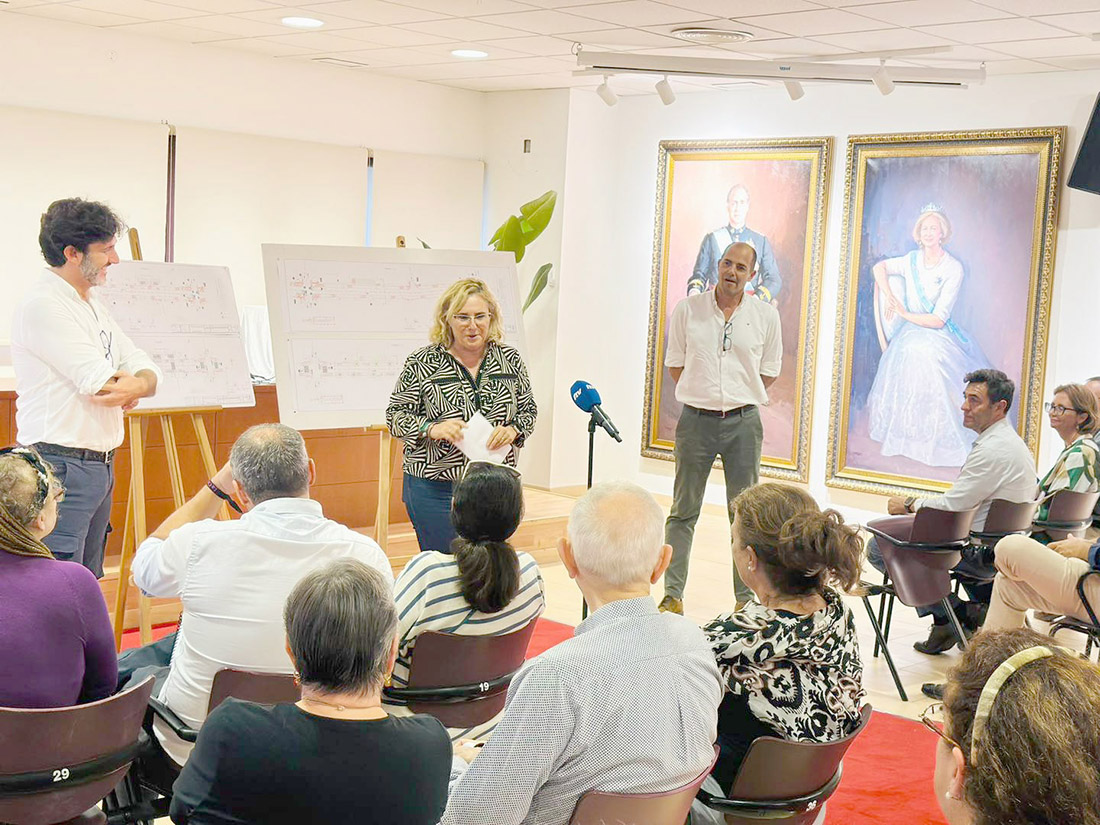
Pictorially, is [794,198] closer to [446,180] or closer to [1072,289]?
[1072,289]

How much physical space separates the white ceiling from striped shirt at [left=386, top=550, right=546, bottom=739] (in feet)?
12.0

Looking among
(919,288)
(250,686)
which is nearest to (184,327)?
(250,686)

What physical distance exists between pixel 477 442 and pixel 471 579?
1404 millimetres

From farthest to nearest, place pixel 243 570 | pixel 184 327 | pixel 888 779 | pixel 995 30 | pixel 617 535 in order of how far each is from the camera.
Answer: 1. pixel 995 30
2. pixel 184 327
3. pixel 888 779
4. pixel 243 570
5. pixel 617 535

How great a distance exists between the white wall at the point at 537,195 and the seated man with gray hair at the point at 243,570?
19.8 feet

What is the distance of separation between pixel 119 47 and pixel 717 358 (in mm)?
4384

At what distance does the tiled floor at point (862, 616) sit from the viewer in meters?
4.98

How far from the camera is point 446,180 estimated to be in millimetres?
9320

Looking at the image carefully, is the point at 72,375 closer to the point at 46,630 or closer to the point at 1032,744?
the point at 46,630

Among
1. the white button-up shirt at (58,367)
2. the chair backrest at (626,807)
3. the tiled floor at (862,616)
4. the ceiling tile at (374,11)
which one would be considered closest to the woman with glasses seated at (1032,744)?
the chair backrest at (626,807)

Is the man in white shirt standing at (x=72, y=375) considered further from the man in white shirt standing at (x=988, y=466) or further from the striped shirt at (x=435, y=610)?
the man in white shirt standing at (x=988, y=466)

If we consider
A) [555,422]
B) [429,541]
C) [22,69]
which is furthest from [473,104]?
[429,541]

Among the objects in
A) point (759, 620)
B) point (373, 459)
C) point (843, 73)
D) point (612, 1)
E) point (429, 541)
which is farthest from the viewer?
point (373, 459)

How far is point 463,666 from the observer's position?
113 inches
